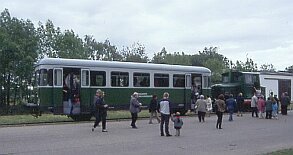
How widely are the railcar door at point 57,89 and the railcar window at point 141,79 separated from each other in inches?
199

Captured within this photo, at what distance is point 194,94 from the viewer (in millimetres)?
30906

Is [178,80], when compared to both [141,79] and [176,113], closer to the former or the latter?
[141,79]

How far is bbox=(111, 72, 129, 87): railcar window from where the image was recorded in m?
26.3

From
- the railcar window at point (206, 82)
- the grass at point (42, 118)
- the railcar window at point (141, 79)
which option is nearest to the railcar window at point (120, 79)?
the railcar window at point (141, 79)

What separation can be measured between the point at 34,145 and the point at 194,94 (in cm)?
1802

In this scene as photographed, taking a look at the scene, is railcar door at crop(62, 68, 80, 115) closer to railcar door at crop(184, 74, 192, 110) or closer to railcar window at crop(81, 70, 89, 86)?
railcar window at crop(81, 70, 89, 86)

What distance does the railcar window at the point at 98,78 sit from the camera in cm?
2533

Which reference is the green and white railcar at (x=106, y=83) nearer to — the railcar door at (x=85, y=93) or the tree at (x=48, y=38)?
the railcar door at (x=85, y=93)

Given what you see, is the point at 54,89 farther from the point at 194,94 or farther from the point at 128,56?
the point at 128,56

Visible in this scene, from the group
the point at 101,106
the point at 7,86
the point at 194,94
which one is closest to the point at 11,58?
the point at 7,86

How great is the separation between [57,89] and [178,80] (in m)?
9.01

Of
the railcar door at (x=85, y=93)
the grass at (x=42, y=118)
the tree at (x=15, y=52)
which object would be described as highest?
the tree at (x=15, y=52)

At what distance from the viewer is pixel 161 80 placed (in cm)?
2881

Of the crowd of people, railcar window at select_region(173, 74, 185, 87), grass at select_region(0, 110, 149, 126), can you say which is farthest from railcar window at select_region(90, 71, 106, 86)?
railcar window at select_region(173, 74, 185, 87)
